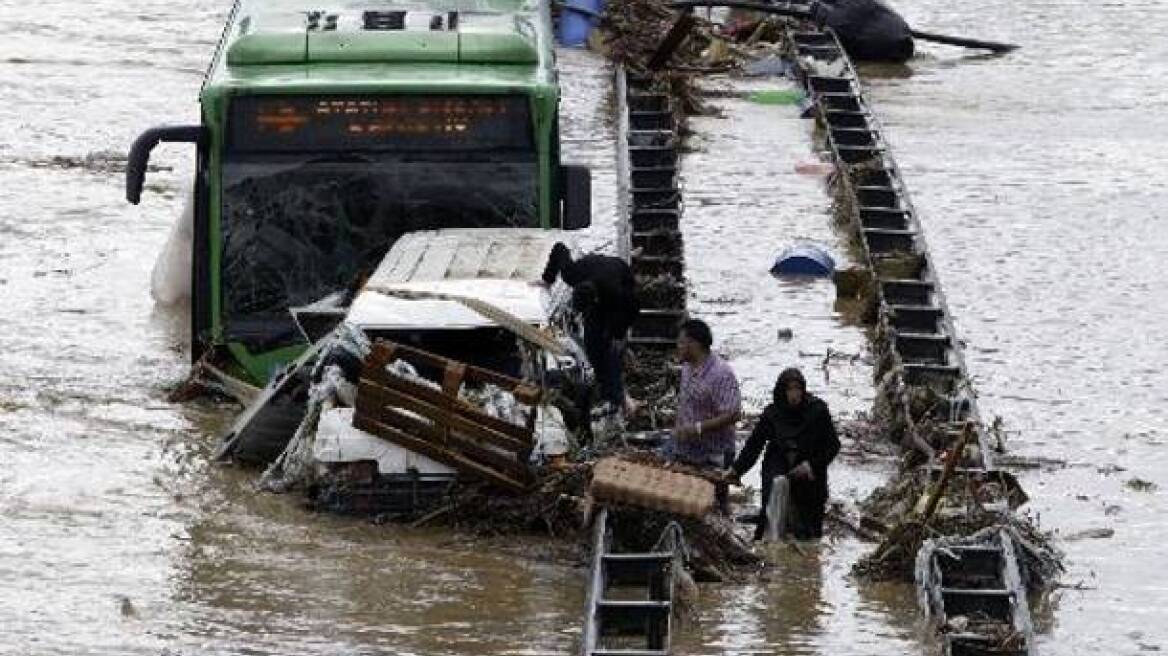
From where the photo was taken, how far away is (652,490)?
17.8 m

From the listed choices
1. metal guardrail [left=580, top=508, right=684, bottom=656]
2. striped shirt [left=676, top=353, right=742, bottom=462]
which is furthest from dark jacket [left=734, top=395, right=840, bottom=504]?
metal guardrail [left=580, top=508, right=684, bottom=656]

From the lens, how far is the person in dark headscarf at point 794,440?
1828 centimetres

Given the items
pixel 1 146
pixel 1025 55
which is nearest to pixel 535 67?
pixel 1 146

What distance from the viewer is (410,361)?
1938 centimetres

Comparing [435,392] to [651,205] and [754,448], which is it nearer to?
[754,448]

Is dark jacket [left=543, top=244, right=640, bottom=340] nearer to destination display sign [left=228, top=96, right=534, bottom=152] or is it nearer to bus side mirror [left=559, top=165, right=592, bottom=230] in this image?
bus side mirror [left=559, top=165, right=592, bottom=230]

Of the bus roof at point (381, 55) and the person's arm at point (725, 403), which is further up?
the bus roof at point (381, 55)

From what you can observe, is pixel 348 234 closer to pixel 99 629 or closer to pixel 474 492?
pixel 474 492

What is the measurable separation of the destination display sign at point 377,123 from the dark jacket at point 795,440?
3.63 m

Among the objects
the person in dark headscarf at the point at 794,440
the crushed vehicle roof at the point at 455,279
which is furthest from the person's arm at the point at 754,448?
the crushed vehicle roof at the point at 455,279

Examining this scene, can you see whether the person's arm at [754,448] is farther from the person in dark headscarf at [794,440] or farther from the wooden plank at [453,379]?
the wooden plank at [453,379]

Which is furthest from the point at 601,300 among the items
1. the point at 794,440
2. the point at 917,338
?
the point at 917,338

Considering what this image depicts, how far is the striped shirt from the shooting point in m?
18.9

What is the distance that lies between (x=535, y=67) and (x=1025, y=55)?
69.7ft
